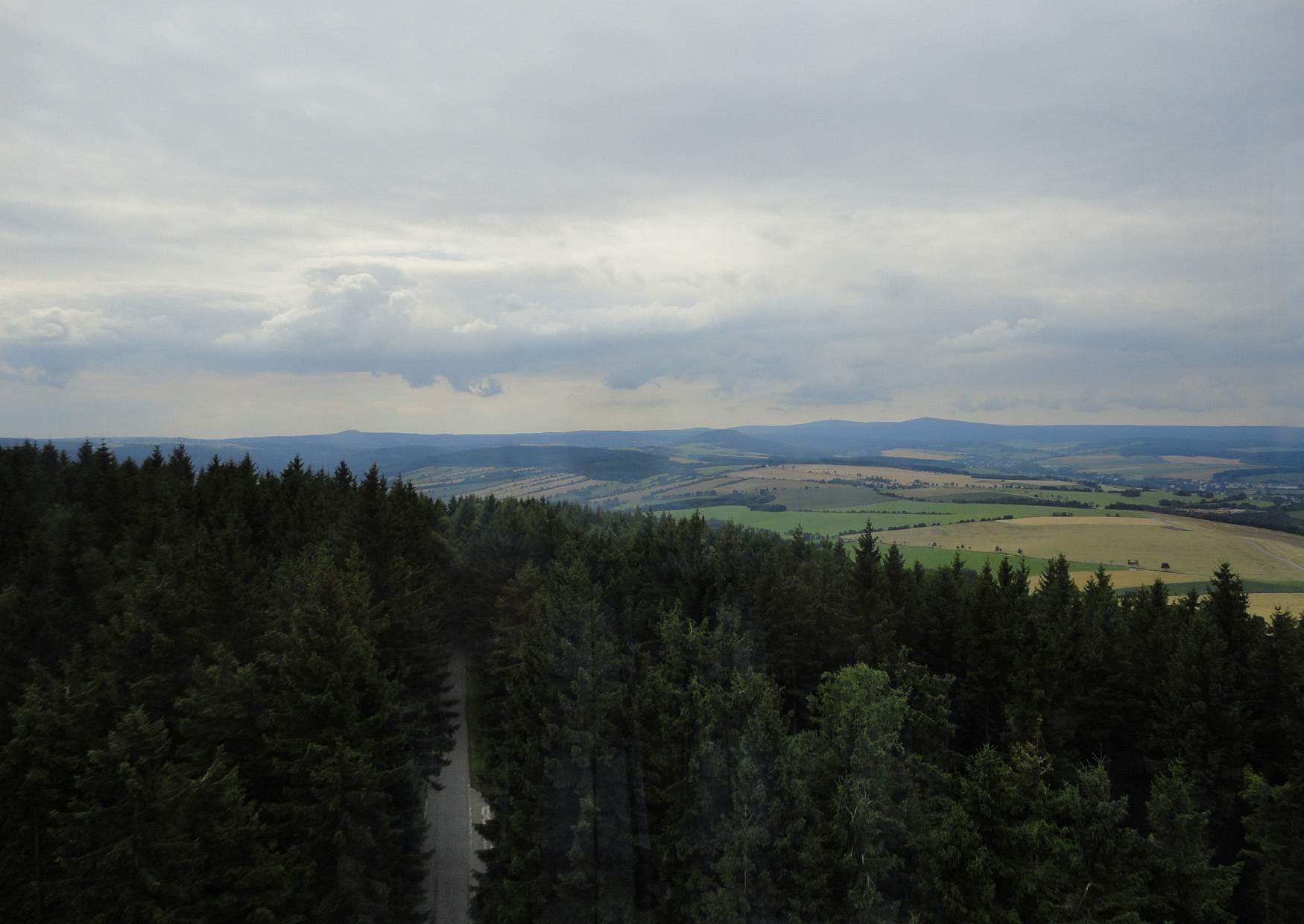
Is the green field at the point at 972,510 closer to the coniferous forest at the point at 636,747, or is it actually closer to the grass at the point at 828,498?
the grass at the point at 828,498

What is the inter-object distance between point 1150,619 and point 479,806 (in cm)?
3024

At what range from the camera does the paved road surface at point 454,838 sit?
942 inches

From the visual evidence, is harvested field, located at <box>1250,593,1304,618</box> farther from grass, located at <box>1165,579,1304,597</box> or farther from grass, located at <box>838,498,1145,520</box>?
grass, located at <box>838,498,1145,520</box>

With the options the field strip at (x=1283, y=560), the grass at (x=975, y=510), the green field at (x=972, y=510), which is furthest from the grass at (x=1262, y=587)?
the green field at (x=972, y=510)

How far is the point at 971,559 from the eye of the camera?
67.2 metres

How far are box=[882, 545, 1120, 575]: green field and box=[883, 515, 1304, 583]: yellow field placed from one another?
186 centimetres

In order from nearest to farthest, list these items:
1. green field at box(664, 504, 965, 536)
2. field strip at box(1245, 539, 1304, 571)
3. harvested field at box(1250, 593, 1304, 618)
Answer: harvested field at box(1250, 593, 1304, 618), field strip at box(1245, 539, 1304, 571), green field at box(664, 504, 965, 536)

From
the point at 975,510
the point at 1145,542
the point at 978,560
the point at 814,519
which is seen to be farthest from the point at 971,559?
the point at 975,510

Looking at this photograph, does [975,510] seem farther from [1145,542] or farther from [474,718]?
[474,718]

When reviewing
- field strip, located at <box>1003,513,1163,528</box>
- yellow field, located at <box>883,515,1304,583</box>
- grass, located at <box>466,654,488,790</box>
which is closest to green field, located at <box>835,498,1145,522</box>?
field strip, located at <box>1003,513,1163,528</box>

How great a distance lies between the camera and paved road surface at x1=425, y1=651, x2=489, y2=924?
78.5ft

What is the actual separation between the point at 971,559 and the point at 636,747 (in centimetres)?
5534

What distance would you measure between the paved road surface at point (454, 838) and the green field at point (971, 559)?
136ft

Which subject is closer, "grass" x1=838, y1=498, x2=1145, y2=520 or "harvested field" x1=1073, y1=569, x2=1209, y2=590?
"harvested field" x1=1073, y1=569, x2=1209, y2=590
